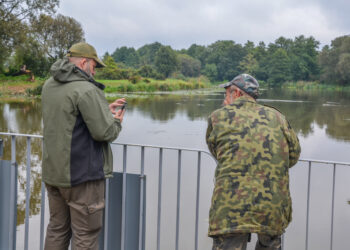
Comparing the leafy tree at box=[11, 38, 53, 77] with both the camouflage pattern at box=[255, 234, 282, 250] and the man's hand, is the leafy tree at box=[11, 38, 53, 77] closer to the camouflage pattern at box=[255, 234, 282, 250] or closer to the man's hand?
the man's hand

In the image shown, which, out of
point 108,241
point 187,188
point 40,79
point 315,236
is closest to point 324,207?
point 315,236

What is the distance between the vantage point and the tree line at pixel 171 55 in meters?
31.0

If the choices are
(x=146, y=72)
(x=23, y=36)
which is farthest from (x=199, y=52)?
(x=23, y=36)

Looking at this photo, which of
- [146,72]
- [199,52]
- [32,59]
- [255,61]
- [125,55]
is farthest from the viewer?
[199,52]

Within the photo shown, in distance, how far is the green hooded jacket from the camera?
8.29ft

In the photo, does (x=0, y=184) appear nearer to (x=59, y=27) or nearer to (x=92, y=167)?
(x=92, y=167)

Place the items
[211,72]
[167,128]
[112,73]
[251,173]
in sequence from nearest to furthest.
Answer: [251,173], [167,128], [112,73], [211,72]

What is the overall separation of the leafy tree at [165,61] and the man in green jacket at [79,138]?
69913 millimetres

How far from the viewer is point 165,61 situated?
7262cm

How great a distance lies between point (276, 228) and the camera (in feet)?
7.76

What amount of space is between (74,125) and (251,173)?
1133mm

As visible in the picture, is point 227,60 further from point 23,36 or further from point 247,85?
point 247,85

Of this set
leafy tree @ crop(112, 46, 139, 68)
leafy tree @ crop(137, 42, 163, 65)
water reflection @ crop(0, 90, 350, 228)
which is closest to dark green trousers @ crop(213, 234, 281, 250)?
water reflection @ crop(0, 90, 350, 228)

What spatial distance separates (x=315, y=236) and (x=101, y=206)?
163 inches
